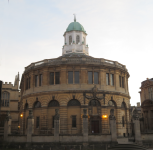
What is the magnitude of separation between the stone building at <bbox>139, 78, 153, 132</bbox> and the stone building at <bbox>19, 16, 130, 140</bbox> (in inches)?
371

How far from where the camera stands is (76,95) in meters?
35.5

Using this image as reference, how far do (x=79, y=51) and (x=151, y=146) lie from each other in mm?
29551

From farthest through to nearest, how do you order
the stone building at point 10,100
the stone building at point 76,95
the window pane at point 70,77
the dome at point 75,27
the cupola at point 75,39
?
the dome at point 75,27 < the stone building at point 10,100 < the cupola at point 75,39 < the window pane at point 70,77 < the stone building at point 76,95

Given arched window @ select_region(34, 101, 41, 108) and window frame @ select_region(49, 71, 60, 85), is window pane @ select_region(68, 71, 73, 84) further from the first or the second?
arched window @ select_region(34, 101, 41, 108)

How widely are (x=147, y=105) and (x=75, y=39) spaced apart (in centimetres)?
2377

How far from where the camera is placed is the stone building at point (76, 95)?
34.9 meters

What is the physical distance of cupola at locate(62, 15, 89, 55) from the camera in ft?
173

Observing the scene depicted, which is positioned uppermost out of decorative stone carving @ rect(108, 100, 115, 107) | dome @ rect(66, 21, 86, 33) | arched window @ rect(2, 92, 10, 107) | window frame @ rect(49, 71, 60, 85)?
dome @ rect(66, 21, 86, 33)

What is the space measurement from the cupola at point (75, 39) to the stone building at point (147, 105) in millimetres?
17241

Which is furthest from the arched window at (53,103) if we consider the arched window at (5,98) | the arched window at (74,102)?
the arched window at (5,98)

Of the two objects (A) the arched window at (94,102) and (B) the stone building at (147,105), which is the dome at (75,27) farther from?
(A) the arched window at (94,102)

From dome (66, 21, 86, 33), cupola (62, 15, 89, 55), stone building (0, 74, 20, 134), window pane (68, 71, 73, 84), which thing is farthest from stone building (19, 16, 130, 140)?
dome (66, 21, 86, 33)

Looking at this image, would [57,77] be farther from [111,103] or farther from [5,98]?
[5,98]

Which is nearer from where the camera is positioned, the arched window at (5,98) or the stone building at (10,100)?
the stone building at (10,100)
